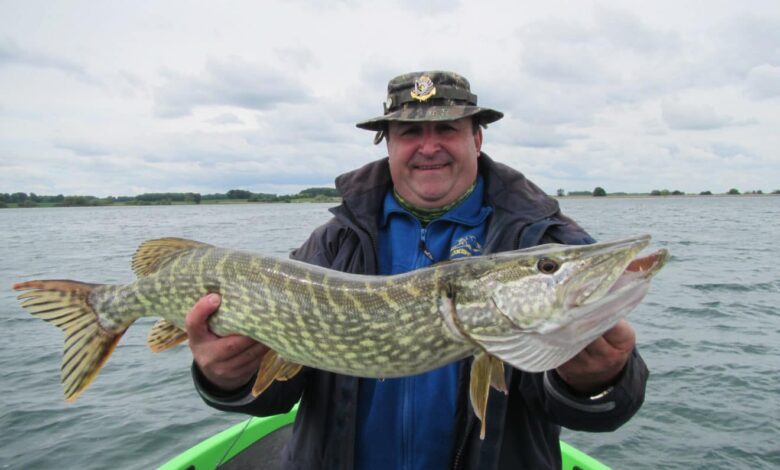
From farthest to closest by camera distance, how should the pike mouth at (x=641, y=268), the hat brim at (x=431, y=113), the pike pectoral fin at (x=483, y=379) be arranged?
the hat brim at (x=431, y=113) < the pike pectoral fin at (x=483, y=379) < the pike mouth at (x=641, y=268)

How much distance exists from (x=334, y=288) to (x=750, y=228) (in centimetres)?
2616

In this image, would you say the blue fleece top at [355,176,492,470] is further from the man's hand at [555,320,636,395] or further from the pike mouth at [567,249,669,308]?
the pike mouth at [567,249,669,308]

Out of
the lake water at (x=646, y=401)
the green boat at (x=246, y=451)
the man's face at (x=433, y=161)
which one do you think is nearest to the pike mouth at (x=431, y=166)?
the man's face at (x=433, y=161)

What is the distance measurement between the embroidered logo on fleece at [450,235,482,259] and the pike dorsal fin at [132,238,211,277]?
105cm

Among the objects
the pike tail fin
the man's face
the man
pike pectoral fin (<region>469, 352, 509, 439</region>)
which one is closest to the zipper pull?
the man

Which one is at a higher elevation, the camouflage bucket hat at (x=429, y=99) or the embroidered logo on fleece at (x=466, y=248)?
the camouflage bucket hat at (x=429, y=99)

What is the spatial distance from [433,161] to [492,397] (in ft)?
3.48

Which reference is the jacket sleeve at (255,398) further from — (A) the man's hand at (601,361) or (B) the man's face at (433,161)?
(A) the man's hand at (601,361)

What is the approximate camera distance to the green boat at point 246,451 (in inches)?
124

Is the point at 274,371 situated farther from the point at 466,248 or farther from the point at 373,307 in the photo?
the point at 466,248

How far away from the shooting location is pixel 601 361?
178 cm

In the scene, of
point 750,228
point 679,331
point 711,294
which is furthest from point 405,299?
point 750,228

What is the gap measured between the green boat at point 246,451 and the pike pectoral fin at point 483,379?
1.79m

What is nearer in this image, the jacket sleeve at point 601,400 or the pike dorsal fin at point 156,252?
the jacket sleeve at point 601,400
